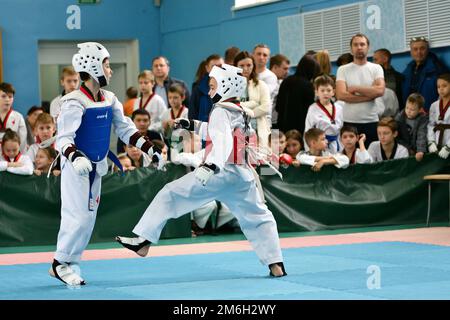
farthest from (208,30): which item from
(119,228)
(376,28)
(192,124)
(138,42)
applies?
(192,124)

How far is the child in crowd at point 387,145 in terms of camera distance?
11.7m

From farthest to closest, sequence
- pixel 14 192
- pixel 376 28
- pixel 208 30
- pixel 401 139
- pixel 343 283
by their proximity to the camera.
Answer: pixel 208 30 → pixel 376 28 → pixel 401 139 → pixel 14 192 → pixel 343 283

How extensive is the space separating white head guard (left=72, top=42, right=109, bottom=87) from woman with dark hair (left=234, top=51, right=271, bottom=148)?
13.0ft

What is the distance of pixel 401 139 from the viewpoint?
479 inches

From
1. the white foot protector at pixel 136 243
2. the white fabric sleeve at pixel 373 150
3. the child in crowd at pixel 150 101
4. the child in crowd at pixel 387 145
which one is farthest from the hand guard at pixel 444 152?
the white foot protector at pixel 136 243

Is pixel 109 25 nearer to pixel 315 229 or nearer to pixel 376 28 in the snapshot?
pixel 376 28

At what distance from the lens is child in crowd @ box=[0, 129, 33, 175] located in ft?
33.6

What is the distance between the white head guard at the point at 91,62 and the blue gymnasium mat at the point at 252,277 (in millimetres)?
1608

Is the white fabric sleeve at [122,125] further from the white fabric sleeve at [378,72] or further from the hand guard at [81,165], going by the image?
the white fabric sleeve at [378,72]

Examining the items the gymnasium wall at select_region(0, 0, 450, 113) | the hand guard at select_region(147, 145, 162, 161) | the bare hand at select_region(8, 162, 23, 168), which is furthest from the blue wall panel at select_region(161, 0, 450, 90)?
the hand guard at select_region(147, 145, 162, 161)

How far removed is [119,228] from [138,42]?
8.92m

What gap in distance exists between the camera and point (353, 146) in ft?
38.3

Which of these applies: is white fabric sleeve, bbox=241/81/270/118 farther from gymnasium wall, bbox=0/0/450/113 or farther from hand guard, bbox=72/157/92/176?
gymnasium wall, bbox=0/0/450/113

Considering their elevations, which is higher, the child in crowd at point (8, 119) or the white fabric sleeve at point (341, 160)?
the child in crowd at point (8, 119)
